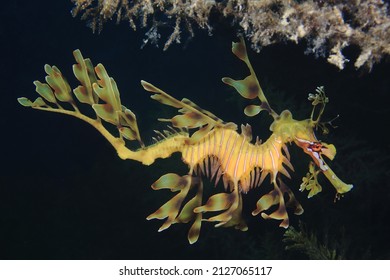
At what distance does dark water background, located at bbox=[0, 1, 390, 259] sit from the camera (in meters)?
3.68

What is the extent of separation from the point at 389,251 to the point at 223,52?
2943mm

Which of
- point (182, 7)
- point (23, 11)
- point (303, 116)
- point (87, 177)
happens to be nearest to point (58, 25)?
point (23, 11)

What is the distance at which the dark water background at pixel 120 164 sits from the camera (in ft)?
12.1

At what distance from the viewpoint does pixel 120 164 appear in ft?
15.8

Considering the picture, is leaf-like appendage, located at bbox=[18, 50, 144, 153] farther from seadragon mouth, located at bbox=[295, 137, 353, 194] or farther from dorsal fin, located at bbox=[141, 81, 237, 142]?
seadragon mouth, located at bbox=[295, 137, 353, 194]

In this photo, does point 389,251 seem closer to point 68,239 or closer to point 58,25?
point 68,239

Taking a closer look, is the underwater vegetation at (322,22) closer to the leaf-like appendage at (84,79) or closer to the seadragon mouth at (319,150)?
the seadragon mouth at (319,150)

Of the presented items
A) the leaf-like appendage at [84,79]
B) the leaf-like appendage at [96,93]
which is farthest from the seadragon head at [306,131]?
the leaf-like appendage at [84,79]

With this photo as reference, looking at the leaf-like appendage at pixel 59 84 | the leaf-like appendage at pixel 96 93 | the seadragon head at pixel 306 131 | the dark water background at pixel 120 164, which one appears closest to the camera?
the seadragon head at pixel 306 131

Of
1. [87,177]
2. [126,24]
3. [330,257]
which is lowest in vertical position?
[330,257]

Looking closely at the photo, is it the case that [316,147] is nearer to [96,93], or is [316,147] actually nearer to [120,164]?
[96,93]

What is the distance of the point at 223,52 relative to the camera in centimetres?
461

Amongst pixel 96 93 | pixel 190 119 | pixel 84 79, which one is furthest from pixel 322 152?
pixel 84 79

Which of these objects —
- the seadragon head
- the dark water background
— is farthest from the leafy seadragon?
the dark water background
